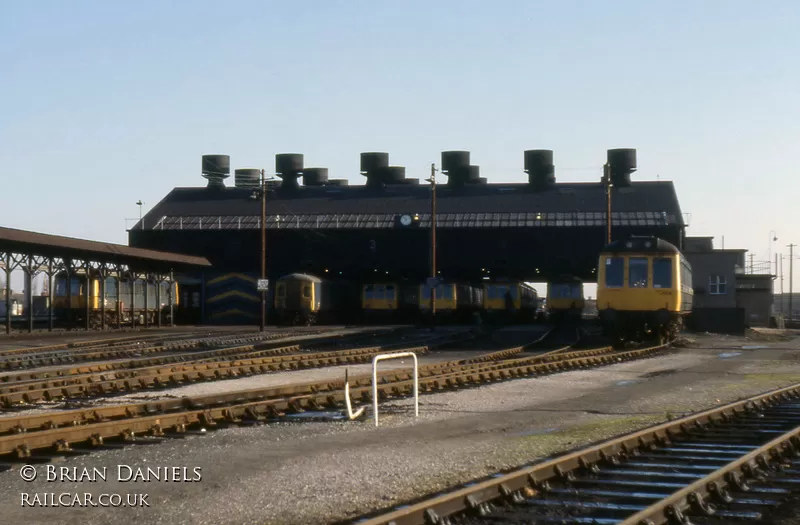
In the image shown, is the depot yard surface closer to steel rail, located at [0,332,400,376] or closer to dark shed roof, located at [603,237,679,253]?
steel rail, located at [0,332,400,376]

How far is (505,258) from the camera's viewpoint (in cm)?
6131

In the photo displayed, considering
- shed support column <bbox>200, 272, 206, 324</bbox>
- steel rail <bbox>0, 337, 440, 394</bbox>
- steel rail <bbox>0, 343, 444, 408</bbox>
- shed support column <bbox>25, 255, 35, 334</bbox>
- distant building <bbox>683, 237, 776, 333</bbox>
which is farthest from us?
shed support column <bbox>200, 272, 206, 324</bbox>

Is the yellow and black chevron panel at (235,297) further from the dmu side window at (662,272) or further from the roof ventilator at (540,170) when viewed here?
the dmu side window at (662,272)

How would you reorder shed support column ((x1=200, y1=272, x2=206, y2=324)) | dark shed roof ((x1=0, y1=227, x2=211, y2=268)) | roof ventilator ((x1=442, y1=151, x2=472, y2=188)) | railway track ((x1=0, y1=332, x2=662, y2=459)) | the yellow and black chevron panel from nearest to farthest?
railway track ((x1=0, y1=332, x2=662, y2=459)) < dark shed roof ((x1=0, y1=227, x2=211, y2=268)) < the yellow and black chevron panel < shed support column ((x1=200, y1=272, x2=206, y2=324)) < roof ventilator ((x1=442, y1=151, x2=472, y2=188))

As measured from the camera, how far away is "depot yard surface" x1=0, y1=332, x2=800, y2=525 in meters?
6.98

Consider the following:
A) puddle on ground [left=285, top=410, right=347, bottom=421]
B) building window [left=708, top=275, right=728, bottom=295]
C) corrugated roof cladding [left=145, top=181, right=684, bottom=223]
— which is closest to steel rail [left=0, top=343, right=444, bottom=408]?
puddle on ground [left=285, top=410, right=347, bottom=421]

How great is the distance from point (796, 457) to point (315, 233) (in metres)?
54.3

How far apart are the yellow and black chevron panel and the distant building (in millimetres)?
25072

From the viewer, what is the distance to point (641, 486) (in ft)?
24.9

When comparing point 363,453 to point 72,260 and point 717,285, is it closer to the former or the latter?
point 72,260

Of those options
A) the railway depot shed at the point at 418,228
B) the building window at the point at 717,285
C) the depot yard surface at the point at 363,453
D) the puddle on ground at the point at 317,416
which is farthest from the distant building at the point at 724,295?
the puddle on ground at the point at 317,416

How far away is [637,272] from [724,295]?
25.6 meters

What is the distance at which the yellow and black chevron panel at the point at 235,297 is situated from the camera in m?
58.2

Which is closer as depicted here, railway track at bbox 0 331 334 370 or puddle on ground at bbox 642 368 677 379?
puddle on ground at bbox 642 368 677 379
